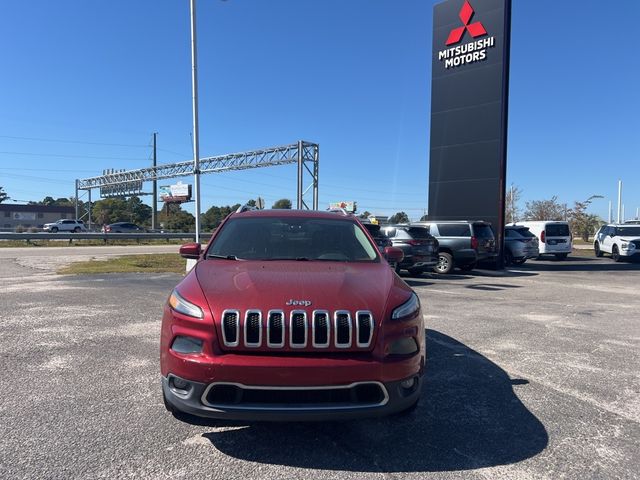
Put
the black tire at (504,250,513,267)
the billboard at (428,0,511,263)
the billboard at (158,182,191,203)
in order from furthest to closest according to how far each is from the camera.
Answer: the billboard at (158,182,191,203) → the black tire at (504,250,513,267) → the billboard at (428,0,511,263)

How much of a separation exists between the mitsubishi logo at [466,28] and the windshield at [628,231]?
39.5ft

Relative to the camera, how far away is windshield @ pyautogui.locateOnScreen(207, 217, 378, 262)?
14.1ft

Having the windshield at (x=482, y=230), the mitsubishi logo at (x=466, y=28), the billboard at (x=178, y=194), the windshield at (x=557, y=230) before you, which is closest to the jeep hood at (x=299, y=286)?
the windshield at (x=482, y=230)

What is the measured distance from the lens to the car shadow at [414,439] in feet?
9.71

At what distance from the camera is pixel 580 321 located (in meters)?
7.54

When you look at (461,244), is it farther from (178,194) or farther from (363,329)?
(178,194)

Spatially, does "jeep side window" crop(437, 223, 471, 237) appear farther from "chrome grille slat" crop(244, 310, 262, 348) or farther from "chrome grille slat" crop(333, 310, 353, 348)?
"chrome grille slat" crop(244, 310, 262, 348)

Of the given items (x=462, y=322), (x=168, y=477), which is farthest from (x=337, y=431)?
(x=462, y=322)

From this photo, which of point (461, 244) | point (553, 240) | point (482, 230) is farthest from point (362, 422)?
point (553, 240)

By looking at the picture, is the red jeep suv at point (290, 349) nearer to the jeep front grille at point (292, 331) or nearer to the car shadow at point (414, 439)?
the jeep front grille at point (292, 331)

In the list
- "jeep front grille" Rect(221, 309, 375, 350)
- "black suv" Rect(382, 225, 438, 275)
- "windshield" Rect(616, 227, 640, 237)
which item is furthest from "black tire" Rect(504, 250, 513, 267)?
"jeep front grille" Rect(221, 309, 375, 350)

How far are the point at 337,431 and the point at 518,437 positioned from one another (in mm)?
1290

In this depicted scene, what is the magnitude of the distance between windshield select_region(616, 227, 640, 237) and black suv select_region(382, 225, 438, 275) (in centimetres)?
1344

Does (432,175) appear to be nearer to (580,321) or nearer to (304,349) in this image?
(580,321)
